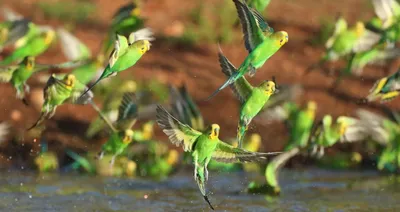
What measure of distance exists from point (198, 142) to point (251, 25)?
0.98 metres

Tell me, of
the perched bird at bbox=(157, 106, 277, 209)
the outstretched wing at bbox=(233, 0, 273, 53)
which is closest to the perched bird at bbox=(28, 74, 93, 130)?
the perched bird at bbox=(157, 106, 277, 209)

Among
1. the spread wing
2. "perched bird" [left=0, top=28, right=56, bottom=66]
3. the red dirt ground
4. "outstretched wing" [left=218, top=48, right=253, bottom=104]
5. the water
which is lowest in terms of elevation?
the water

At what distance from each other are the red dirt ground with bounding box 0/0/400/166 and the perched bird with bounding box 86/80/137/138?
0.23 meters

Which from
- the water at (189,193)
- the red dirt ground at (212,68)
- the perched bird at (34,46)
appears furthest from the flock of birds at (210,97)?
the red dirt ground at (212,68)

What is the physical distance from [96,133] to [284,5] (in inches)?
217

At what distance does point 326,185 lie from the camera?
11500 mm

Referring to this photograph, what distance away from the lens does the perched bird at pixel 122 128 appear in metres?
9.54

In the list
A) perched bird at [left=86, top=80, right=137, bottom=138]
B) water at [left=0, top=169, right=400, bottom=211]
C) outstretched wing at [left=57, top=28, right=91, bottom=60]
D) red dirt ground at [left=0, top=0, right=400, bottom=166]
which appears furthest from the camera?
outstretched wing at [left=57, top=28, right=91, bottom=60]

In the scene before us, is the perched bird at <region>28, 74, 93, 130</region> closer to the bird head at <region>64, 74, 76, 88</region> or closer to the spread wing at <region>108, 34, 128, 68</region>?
the bird head at <region>64, 74, 76, 88</region>

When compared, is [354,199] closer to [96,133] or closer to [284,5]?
[96,133]

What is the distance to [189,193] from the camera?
10.7m

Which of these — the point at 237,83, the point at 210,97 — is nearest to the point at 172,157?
the point at 237,83

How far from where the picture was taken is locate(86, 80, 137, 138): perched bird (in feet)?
38.9

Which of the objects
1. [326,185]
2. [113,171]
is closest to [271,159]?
[326,185]
